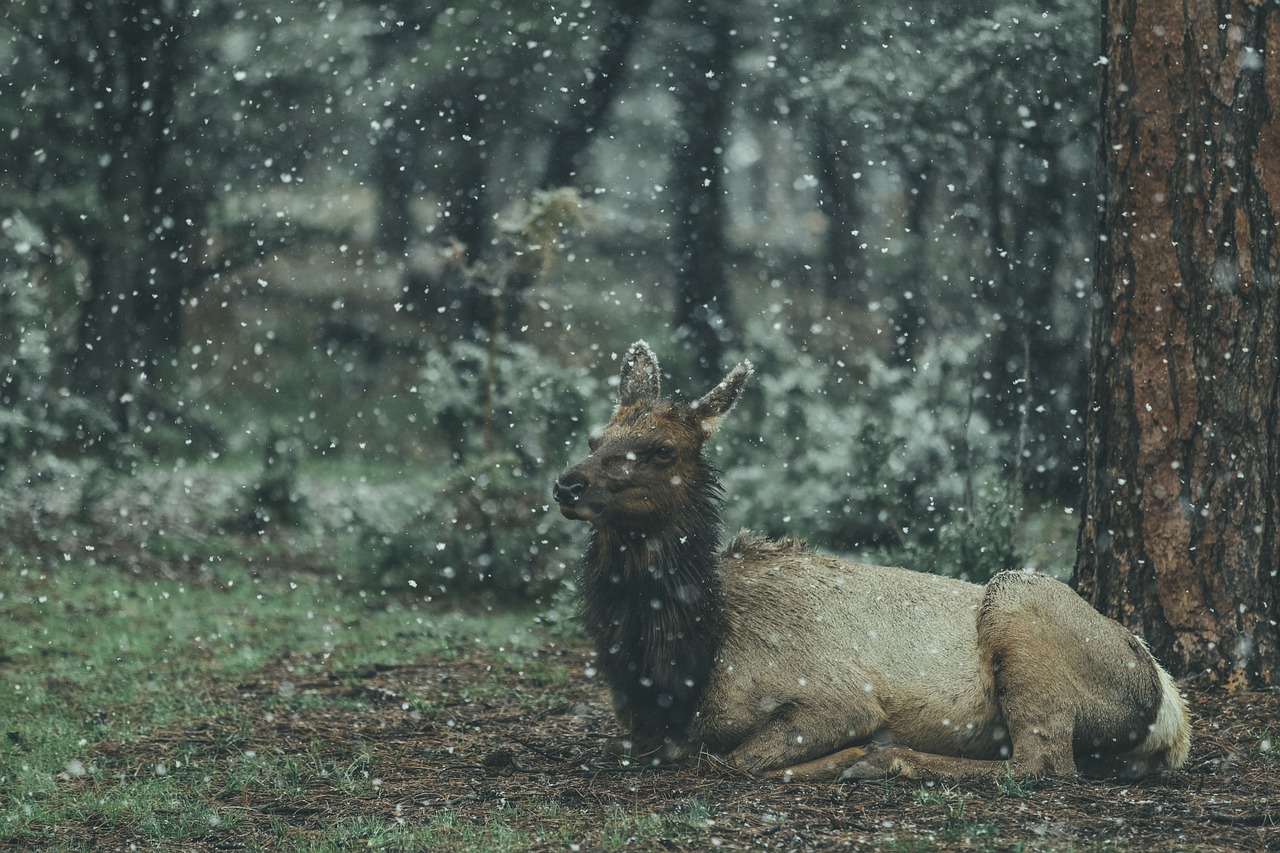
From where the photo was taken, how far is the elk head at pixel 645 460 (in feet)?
17.6

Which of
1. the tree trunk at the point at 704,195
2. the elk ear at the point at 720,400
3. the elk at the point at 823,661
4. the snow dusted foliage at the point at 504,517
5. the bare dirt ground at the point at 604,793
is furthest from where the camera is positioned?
the tree trunk at the point at 704,195

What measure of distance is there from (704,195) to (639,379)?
14072 millimetres

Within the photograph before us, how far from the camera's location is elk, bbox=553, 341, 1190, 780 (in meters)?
5.37

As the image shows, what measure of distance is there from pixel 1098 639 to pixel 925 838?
1651mm

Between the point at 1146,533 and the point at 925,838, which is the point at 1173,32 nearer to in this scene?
the point at 1146,533

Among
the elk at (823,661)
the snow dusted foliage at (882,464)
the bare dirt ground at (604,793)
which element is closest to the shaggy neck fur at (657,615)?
the elk at (823,661)

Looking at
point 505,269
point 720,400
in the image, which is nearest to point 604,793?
point 720,400

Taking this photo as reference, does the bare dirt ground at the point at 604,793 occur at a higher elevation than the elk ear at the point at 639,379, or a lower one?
lower

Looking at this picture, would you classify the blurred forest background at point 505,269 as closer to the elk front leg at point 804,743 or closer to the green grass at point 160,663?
the green grass at point 160,663

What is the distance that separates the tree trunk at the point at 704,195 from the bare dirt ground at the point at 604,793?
35.3 ft

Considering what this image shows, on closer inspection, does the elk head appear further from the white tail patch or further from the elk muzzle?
the white tail patch

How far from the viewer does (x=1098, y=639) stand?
18.1 ft

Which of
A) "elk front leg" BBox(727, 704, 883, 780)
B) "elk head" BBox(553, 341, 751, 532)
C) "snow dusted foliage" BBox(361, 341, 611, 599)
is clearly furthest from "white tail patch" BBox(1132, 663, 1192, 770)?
"snow dusted foliage" BBox(361, 341, 611, 599)

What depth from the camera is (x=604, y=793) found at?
5.14 m
